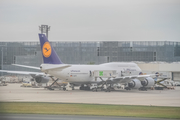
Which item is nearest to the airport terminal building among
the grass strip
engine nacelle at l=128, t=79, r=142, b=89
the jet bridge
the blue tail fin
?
engine nacelle at l=128, t=79, r=142, b=89

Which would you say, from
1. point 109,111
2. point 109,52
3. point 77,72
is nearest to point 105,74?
point 77,72

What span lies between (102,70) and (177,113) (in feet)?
111

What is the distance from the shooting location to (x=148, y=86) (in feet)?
224

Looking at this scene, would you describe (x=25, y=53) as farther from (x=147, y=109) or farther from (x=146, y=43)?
(x=147, y=109)

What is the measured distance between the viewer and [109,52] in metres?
129

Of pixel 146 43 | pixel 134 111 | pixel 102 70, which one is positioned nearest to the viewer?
pixel 134 111

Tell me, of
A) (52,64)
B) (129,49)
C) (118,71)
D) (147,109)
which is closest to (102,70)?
(118,71)

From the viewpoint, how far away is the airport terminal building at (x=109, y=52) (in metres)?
126

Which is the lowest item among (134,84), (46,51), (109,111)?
(109,111)

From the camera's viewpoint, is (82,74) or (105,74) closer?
(105,74)

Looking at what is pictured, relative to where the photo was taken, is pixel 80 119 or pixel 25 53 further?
pixel 25 53

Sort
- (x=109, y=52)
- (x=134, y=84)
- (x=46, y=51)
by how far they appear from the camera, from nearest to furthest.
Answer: (x=46, y=51) → (x=134, y=84) → (x=109, y=52)

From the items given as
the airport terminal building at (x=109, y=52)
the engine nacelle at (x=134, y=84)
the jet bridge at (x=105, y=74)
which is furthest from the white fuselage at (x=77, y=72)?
the airport terminal building at (x=109, y=52)

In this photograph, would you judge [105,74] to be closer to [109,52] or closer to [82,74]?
[82,74]
